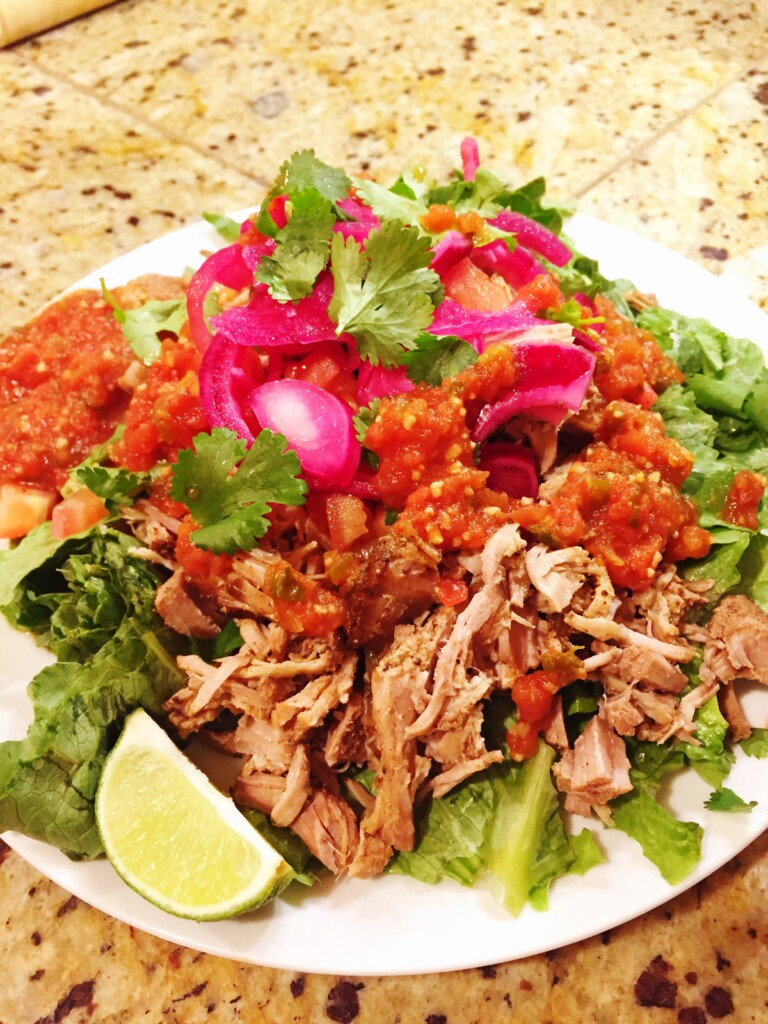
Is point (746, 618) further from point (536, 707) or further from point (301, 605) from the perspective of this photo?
point (301, 605)

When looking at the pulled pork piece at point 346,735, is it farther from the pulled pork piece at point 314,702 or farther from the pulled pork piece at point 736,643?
the pulled pork piece at point 736,643

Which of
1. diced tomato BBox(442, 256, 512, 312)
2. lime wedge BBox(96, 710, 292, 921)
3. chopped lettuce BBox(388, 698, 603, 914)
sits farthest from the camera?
diced tomato BBox(442, 256, 512, 312)

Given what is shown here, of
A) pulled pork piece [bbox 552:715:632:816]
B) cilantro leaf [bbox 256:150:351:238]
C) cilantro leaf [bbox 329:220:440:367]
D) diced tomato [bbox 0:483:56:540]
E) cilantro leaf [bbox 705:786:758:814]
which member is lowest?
cilantro leaf [bbox 705:786:758:814]

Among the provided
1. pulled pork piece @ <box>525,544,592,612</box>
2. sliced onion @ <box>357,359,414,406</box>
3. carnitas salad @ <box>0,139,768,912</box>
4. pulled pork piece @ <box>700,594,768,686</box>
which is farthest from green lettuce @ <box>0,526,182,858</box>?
pulled pork piece @ <box>700,594,768,686</box>

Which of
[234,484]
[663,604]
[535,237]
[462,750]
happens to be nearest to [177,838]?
[462,750]

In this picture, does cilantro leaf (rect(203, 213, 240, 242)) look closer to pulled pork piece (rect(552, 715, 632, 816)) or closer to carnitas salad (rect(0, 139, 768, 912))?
carnitas salad (rect(0, 139, 768, 912))

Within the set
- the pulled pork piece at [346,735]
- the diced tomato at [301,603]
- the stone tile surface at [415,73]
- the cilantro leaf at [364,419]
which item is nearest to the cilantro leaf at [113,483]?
the diced tomato at [301,603]

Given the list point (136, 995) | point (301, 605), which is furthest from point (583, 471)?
point (136, 995)
